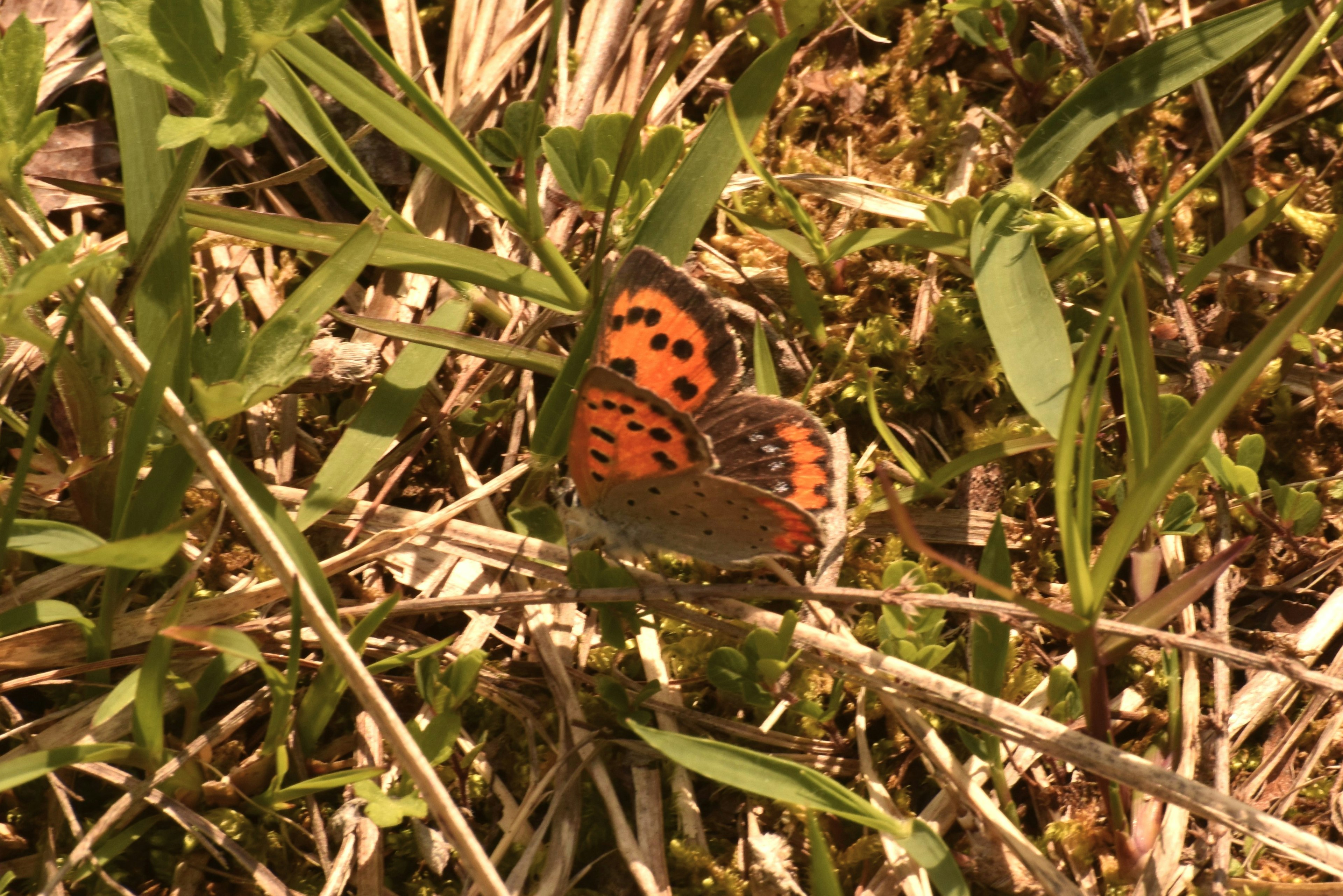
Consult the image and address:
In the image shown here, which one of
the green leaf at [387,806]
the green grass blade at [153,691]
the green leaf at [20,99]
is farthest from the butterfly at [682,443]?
the green leaf at [20,99]

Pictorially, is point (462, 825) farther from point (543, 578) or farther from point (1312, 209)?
point (1312, 209)

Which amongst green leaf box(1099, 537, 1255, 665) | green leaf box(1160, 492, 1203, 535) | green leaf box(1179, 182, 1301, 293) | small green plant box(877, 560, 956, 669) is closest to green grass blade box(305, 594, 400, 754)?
small green plant box(877, 560, 956, 669)

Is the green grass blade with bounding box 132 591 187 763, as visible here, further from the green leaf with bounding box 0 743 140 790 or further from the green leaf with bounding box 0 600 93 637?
the green leaf with bounding box 0 600 93 637

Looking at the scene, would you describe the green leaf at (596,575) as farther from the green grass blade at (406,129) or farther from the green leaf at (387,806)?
the green grass blade at (406,129)

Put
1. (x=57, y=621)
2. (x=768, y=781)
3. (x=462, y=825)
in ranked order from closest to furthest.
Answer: (x=462, y=825), (x=768, y=781), (x=57, y=621)

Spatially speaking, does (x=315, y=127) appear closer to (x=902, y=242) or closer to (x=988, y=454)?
(x=902, y=242)

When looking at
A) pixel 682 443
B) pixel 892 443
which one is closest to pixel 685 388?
pixel 682 443

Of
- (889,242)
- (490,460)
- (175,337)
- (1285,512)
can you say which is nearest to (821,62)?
(889,242)
